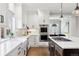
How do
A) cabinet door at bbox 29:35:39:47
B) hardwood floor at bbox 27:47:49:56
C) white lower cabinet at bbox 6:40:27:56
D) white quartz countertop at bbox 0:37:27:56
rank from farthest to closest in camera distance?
cabinet door at bbox 29:35:39:47 → hardwood floor at bbox 27:47:49:56 → white lower cabinet at bbox 6:40:27:56 → white quartz countertop at bbox 0:37:27:56

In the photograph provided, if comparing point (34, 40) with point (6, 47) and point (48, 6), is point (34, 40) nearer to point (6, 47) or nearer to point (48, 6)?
point (48, 6)

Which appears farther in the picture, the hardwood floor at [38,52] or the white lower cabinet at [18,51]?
the hardwood floor at [38,52]

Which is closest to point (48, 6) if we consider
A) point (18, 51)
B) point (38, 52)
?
point (38, 52)

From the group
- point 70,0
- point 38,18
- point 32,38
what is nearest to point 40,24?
point 38,18

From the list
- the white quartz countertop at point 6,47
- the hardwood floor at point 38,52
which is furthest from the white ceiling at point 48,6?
the white quartz countertop at point 6,47

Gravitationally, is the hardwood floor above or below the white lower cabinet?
below

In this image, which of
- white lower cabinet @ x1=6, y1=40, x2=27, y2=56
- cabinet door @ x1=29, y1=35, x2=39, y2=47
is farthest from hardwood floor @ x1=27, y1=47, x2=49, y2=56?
white lower cabinet @ x1=6, y1=40, x2=27, y2=56

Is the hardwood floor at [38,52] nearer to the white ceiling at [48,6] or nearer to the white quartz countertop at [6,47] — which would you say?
the white ceiling at [48,6]

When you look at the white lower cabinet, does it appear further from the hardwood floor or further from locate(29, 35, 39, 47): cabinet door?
locate(29, 35, 39, 47): cabinet door

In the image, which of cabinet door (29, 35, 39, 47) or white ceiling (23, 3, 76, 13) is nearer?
white ceiling (23, 3, 76, 13)

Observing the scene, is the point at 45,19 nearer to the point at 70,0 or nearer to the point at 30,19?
the point at 30,19

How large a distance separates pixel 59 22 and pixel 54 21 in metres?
0.45

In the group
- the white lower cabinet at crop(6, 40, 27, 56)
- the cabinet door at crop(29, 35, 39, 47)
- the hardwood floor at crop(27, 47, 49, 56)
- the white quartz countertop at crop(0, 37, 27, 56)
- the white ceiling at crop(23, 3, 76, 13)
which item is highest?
the white ceiling at crop(23, 3, 76, 13)

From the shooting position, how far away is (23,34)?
7453 millimetres
